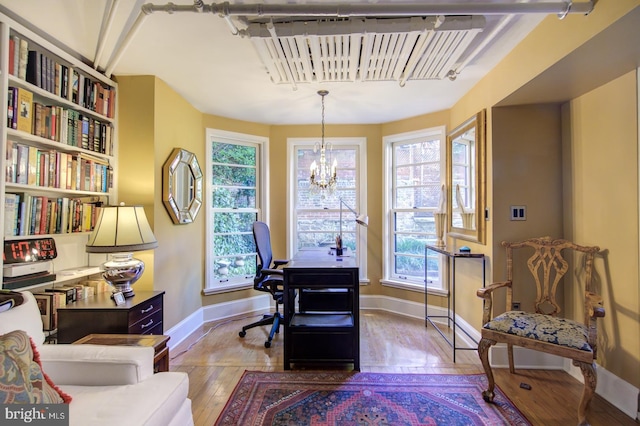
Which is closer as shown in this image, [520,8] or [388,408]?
[520,8]

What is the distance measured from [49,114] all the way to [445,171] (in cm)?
353

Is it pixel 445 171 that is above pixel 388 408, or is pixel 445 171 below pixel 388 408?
above

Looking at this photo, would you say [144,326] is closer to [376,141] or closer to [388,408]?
[388,408]

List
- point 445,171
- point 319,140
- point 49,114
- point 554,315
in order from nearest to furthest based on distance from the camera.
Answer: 1. point 49,114
2. point 554,315
3. point 445,171
4. point 319,140

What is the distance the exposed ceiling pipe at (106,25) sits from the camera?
172cm

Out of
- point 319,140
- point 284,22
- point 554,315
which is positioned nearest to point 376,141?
point 319,140

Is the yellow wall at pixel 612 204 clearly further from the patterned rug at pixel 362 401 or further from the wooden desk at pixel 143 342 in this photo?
the wooden desk at pixel 143 342

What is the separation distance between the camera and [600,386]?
2076 millimetres

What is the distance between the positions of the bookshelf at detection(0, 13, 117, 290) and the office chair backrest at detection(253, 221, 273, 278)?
1.26 meters

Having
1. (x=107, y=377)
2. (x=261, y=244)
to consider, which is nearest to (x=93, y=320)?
(x=107, y=377)

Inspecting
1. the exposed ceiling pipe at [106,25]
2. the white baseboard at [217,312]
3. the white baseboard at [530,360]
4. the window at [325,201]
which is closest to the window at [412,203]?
the window at [325,201]

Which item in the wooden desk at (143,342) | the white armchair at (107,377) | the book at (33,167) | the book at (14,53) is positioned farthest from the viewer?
the book at (33,167)

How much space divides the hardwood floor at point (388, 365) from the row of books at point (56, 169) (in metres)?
1.61

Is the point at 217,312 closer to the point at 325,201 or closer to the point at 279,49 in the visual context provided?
the point at 325,201
